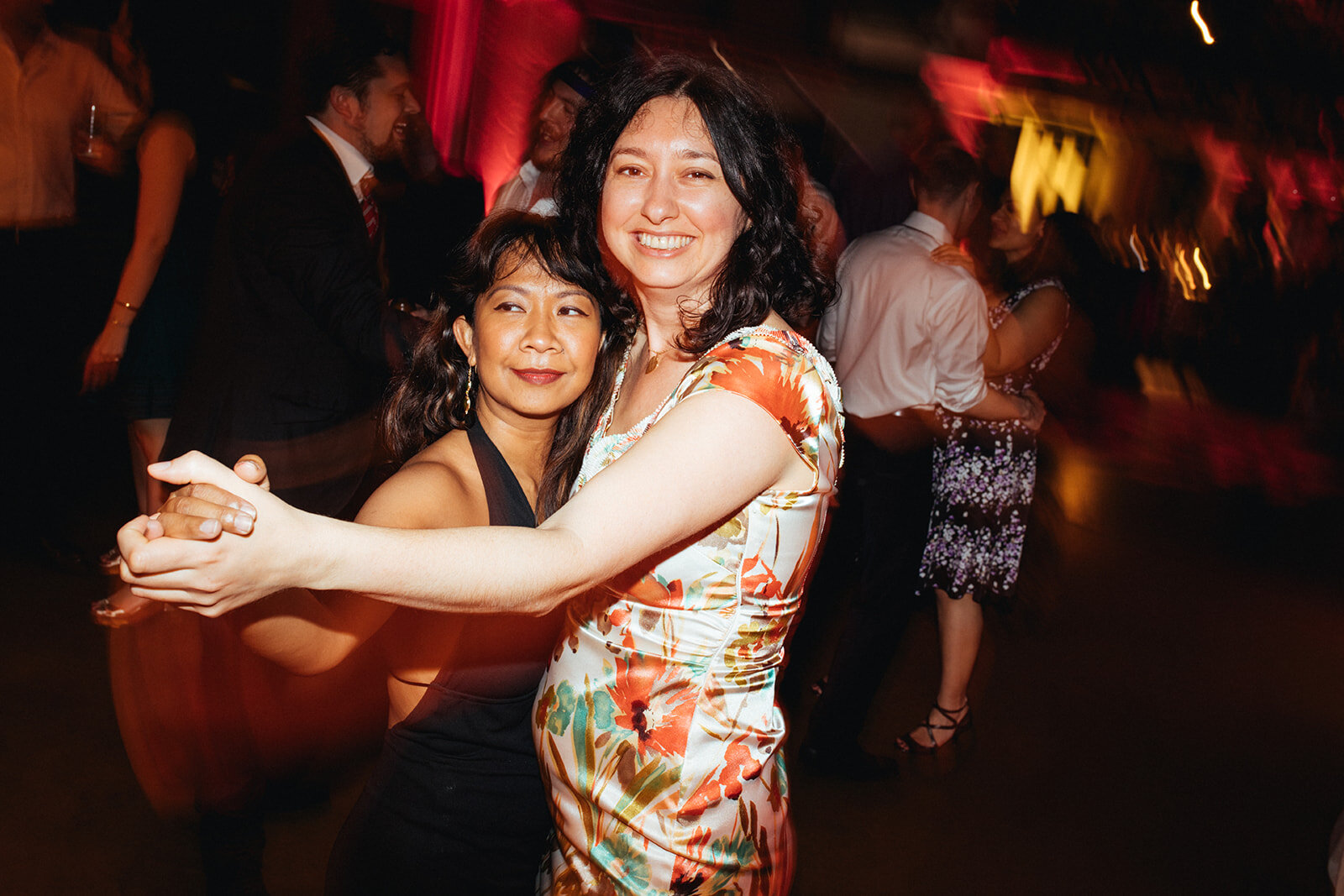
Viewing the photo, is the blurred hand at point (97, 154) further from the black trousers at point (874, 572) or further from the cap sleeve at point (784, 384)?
the cap sleeve at point (784, 384)

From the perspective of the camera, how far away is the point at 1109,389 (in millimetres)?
10719

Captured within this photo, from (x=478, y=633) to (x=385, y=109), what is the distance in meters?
1.68

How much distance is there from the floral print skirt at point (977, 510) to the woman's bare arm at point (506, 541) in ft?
6.92

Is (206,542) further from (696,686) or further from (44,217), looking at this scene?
(44,217)

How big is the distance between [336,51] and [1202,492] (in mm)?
7010

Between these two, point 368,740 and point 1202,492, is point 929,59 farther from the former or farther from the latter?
point 368,740

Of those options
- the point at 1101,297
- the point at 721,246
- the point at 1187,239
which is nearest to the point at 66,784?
the point at 721,246

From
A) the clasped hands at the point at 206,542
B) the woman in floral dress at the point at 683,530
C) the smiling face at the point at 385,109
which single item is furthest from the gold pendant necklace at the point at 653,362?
the smiling face at the point at 385,109

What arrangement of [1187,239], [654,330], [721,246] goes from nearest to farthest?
[721,246], [654,330], [1187,239]

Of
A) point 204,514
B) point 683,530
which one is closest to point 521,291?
point 683,530

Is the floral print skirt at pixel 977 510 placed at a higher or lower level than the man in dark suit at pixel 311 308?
lower

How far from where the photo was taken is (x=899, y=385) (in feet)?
9.08

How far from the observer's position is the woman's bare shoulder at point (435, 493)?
1.24 meters

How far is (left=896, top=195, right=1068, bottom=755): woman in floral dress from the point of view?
2.94m
